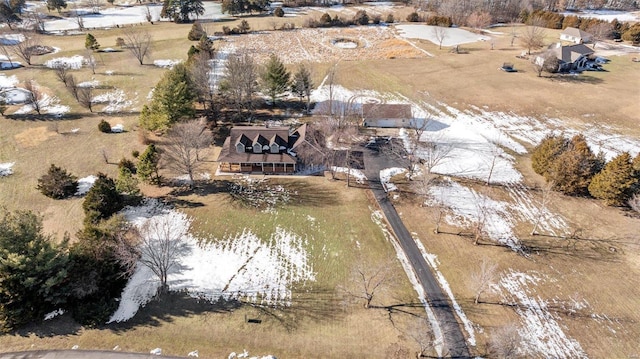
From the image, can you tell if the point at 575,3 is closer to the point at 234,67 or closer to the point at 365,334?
the point at 234,67

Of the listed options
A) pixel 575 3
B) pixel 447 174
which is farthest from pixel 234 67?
pixel 575 3

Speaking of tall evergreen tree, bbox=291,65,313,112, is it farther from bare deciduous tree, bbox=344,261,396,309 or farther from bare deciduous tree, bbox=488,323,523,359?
bare deciduous tree, bbox=488,323,523,359

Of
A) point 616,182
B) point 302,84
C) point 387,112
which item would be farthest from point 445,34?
point 616,182

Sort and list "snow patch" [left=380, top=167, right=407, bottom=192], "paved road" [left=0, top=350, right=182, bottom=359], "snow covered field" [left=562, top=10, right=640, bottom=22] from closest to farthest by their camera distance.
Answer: "paved road" [left=0, top=350, right=182, bottom=359], "snow patch" [left=380, top=167, right=407, bottom=192], "snow covered field" [left=562, top=10, right=640, bottom=22]

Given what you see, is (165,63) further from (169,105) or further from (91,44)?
(169,105)

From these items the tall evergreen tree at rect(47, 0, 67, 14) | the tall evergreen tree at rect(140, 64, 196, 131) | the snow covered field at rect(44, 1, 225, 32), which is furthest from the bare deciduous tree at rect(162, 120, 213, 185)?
the tall evergreen tree at rect(47, 0, 67, 14)

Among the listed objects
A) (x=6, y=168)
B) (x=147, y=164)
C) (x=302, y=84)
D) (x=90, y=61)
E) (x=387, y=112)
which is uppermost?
(x=90, y=61)
